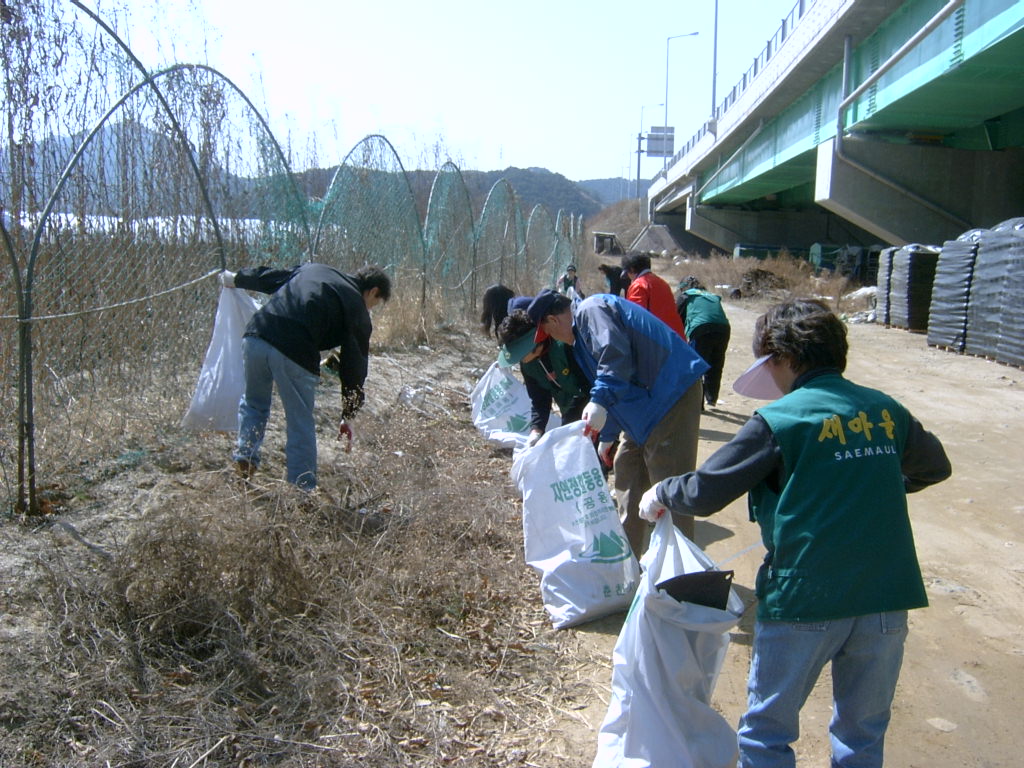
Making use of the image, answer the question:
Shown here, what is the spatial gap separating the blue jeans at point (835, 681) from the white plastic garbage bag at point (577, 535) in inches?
57.3

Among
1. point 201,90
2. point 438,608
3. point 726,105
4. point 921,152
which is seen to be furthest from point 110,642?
point 726,105

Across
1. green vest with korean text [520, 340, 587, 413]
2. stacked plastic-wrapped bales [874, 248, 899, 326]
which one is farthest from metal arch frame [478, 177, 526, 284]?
green vest with korean text [520, 340, 587, 413]

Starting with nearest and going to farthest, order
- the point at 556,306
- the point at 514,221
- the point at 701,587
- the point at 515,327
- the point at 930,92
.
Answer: the point at 701,587 < the point at 556,306 < the point at 515,327 < the point at 930,92 < the point at 514,221

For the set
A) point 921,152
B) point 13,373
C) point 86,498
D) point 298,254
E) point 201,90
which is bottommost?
point 86,498

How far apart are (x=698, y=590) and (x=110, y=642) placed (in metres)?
1.87

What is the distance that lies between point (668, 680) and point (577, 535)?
51.5 inches

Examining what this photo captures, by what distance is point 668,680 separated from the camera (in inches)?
98.9

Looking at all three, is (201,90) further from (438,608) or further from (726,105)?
(726,105)

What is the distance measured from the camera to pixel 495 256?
50.1ft

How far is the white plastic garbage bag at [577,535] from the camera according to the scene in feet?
12.3

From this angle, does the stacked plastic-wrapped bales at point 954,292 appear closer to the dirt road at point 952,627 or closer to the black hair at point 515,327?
the dirt road at point 952,627

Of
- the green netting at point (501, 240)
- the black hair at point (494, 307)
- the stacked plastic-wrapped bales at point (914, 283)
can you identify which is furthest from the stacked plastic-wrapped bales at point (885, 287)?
the black hair at point (494, 307)

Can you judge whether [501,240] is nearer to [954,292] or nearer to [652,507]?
[954,292]

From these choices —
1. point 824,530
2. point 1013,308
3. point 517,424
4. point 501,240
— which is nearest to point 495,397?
point 517,424
